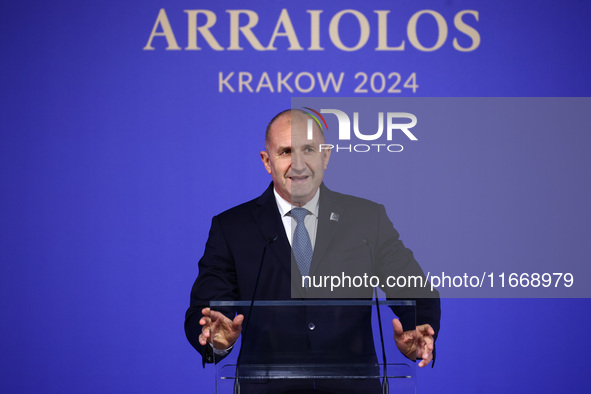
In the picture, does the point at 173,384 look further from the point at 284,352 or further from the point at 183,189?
the point at 284,352

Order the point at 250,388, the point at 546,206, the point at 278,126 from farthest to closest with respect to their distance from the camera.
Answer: the point at 278,126 < the point at 546,206 < the point at 250,388

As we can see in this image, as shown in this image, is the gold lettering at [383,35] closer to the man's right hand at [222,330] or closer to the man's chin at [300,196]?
the man's chin at [300,196]

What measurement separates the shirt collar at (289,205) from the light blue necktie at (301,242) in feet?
0.07

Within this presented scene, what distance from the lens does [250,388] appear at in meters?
1.51

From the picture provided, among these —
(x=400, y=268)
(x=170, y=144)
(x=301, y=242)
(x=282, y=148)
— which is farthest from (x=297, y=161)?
(x=170, y=144)

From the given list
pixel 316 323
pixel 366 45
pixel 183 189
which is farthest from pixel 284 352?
pixel 366 45

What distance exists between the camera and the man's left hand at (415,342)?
5.05ft

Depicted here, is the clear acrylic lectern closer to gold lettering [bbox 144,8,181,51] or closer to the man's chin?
the man's chin

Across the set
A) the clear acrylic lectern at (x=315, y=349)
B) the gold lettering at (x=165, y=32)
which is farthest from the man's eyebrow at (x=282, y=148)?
the gold lettering at (x=165, y=32)

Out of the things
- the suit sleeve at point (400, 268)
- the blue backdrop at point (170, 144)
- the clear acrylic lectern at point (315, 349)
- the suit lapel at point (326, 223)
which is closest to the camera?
the clear acrylic lectern at point (315, 349)

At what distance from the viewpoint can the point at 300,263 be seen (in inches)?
84.4

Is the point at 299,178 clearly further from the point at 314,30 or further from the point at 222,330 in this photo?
the point at 314,30

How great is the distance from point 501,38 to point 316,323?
2154 mm

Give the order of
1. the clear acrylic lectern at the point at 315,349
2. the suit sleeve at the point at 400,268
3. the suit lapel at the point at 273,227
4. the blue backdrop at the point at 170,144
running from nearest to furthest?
the clear acrylic lectern at the point at 315,349, the suit sleeve at the point at 400,268, the suit lapel at the point at 273,227, the blue backdrop at the point at 170,144
